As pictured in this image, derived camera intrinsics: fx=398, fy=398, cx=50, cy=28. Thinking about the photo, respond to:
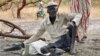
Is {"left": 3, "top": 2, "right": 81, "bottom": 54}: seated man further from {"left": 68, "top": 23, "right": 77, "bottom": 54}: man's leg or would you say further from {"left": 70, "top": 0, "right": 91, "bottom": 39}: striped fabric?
{"left": 70, "top": 0, "right": 91, "bottom": 39}: striped fabric

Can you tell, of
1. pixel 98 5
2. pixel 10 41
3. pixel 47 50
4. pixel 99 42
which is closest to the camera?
pixel 47 50

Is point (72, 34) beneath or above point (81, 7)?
beneath

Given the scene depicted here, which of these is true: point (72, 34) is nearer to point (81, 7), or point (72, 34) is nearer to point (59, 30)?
point (59, 30)

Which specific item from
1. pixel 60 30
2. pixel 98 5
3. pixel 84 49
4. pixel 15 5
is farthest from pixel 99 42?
pixel 98 5

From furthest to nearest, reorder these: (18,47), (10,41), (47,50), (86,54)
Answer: (10,41) < (18,47) < (86,54) < (47,50)

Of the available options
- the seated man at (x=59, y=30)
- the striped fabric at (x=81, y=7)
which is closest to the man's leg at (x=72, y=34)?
the seated man at (x=59, y=30)

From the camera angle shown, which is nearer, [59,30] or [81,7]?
[59,30]

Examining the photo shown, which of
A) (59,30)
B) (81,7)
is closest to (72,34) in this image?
(59,30)

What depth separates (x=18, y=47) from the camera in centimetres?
863

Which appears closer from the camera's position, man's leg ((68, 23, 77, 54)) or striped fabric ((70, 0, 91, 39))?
man's leg ((68, 23, 77, 54))

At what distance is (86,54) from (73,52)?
0.42 m

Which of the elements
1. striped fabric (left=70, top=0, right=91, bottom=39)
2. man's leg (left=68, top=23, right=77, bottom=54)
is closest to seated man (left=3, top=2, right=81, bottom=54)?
man's leg (left=68, top=23, right=77, bottom=54)

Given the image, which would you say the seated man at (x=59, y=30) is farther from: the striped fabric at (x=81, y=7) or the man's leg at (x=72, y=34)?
the striped fabric at (x=81, y=7)

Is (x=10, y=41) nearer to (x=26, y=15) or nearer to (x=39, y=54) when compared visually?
(x=39, y=54)
